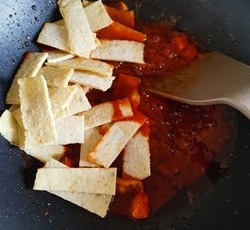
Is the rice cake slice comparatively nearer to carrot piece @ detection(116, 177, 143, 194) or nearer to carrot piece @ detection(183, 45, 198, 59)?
carrot piece @ detection(116, 177, 143, 194)

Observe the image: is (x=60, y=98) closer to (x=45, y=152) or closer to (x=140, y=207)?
(x=45, y=152)

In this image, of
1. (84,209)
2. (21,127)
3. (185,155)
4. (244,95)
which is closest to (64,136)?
(21,127)

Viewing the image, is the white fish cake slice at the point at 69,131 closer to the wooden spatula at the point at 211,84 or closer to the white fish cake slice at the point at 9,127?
the white fish cake slice at the point at 9,127

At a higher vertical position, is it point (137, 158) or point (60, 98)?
point (60, 98)

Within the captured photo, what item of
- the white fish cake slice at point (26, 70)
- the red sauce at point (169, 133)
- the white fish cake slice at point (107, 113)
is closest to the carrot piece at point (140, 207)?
the red sauce at point (169, 133)

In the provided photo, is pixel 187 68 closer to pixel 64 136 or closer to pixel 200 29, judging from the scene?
pixel 200 29

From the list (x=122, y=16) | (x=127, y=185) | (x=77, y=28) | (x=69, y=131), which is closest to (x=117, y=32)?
(x=122, y=16)

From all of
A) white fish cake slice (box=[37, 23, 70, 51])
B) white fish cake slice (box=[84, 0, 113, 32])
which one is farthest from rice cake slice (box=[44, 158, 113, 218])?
white fish cake slice (box=[84, 0, 113, 32])
